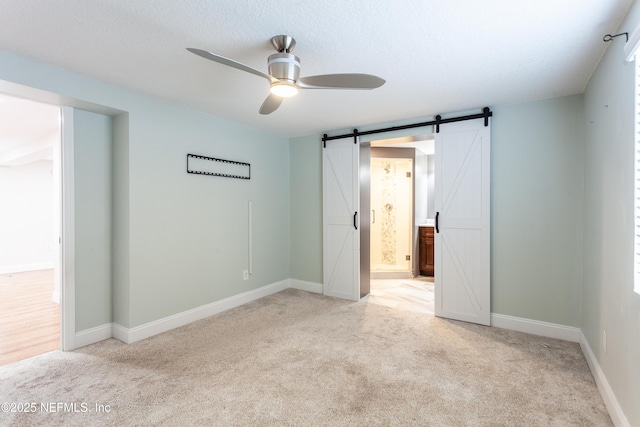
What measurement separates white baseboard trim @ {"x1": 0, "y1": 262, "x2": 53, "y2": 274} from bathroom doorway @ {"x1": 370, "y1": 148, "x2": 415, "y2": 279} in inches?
266

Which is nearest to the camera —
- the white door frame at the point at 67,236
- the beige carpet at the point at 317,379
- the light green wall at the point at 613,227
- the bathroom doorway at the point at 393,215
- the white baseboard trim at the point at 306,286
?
the light green wall at the point at 613,227

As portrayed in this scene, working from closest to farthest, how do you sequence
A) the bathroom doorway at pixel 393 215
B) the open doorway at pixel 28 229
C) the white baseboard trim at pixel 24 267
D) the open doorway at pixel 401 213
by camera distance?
1. the open doorway at pixel 28 229
2. the open doorway at pixel 401 213
3. the bathroom doorway at pixel 393 215
4. the white baseboard trim at pixel 24 267

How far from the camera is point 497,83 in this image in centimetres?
264

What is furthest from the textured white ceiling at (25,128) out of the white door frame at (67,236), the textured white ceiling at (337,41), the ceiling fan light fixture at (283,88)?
the ceiling fan light fixture at (283,88)

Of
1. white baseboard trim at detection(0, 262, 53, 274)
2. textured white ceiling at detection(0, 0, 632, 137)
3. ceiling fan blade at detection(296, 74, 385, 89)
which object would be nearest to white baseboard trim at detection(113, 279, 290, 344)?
textured white ceiling at detection(0, 0, 632, 137)

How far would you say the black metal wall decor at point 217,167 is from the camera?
134 inches

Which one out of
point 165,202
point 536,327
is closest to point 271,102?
point 165,202

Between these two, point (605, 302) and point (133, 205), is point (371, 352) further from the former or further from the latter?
point (133, 205)

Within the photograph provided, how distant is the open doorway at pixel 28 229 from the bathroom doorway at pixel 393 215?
446 centimetres

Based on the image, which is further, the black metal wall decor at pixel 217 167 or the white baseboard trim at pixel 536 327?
the black metal wall decor at pixel 217 167

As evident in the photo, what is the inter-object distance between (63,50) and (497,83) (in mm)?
3254

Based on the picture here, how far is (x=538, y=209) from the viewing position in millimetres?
3018

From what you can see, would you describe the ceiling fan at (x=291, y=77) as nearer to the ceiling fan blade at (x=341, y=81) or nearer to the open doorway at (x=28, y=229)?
the ceiling fan blade at (x=341, y=81)

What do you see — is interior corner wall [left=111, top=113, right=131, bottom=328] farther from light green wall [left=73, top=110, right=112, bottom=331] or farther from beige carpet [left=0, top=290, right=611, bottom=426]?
beige carpet [left=0, top=290, right=611, bottom=426]
